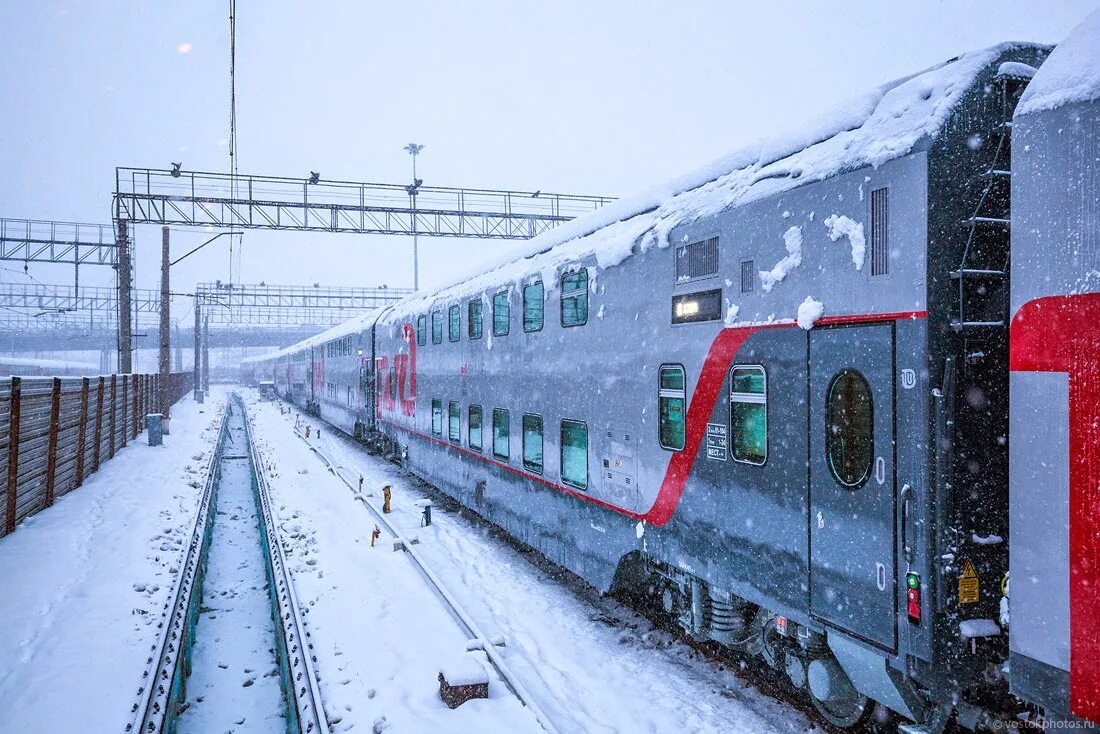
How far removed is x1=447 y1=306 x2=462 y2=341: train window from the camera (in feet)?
41.4

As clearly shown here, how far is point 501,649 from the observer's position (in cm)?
722

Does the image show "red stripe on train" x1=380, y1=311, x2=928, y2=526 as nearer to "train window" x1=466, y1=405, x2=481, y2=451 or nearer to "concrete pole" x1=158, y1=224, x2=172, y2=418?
"train window" x1=466, y1=405, x2=481, y2=451

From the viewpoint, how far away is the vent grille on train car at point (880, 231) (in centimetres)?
427

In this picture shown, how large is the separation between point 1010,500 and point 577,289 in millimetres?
5382

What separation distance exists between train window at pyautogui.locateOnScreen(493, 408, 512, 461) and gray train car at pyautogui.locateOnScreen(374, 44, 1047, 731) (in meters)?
2.55

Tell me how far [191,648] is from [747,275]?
7620 millimetres

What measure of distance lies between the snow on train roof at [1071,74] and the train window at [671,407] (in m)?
3.31

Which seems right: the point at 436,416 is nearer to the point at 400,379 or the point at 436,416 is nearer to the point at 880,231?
the point at 400,379

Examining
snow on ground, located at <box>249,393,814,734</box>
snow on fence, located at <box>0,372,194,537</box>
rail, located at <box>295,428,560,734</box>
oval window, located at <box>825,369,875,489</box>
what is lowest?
snow on ground, located at <box>249,393,814,734</box>

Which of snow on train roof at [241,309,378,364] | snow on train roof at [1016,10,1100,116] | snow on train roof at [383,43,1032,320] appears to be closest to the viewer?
snow on train roof at [1016,10,1100,116]

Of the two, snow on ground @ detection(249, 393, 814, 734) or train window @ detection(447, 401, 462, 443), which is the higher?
train window @ detection(447, 401, 462, 443)

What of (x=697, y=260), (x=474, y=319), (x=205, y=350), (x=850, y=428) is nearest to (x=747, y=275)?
(x=697, y=260)

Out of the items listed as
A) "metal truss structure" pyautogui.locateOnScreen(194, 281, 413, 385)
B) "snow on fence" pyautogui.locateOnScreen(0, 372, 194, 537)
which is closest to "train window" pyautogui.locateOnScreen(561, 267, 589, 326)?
"snow on fence" pyautogui.locateOnScreen(0, 372, 194, 537)

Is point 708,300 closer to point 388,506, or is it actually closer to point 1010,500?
point 1010,500
